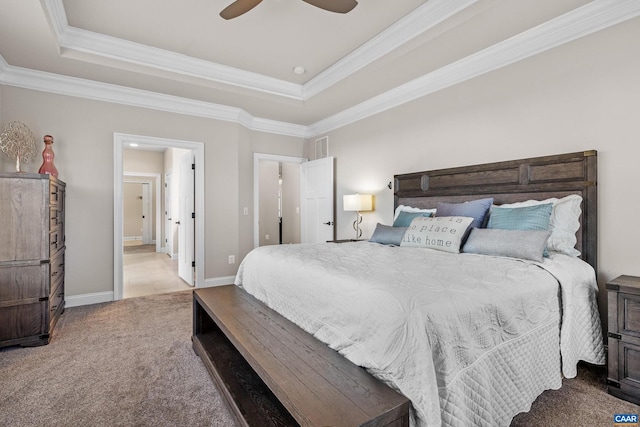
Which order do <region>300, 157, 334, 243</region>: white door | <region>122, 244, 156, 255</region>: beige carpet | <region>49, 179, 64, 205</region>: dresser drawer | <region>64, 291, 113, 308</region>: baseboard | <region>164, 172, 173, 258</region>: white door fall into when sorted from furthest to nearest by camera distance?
1. <region>122, 244, 156, 255</region>: beige carpet
2. <region>164, 172, 173, 258</region>: white door
3. <region>300, 157, 334, 243</region>: white door
4. <region>64, 291, 113, 308</region>: baseboard
5. <region>49, 179, 64, 205</region>: dresser drawer

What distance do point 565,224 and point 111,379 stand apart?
336 centimetres

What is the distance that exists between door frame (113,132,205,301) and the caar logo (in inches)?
163

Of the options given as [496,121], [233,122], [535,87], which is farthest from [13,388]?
[535,87]

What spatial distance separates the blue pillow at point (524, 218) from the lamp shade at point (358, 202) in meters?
1.75

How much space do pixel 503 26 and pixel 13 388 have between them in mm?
4271

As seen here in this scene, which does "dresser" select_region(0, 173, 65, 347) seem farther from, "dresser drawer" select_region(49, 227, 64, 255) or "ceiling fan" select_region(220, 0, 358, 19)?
"ceiling fan" select_region(220, 0, 358, 19)

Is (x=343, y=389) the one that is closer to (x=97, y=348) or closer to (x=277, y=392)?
(x=277, y=392)

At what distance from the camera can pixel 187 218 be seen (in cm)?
467

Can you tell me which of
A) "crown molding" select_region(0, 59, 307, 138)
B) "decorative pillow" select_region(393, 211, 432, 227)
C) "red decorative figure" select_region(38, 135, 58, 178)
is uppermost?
"crown molding" select_region(0, 59, 307, 138)

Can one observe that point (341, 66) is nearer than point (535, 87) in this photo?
No

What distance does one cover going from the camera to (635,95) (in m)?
2.17

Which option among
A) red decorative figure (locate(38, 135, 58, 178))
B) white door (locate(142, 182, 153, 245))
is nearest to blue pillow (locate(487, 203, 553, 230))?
red decorative figure (locate(38, 135, 58, 178))

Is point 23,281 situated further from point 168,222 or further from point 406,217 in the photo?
point 168,222

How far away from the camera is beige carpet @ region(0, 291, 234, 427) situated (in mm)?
1677
